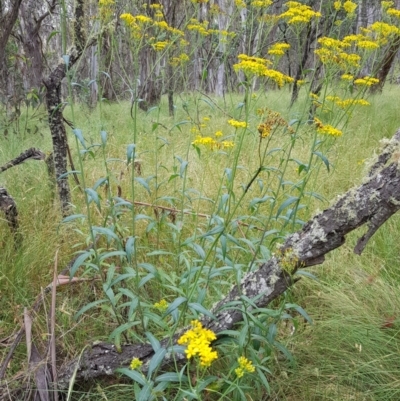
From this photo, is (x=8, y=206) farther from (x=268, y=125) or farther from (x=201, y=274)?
(x=268, y=125)

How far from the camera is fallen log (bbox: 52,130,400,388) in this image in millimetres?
1113

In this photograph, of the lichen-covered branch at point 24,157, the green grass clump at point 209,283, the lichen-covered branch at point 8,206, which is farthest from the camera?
the lichen-covered branch at point 24,157

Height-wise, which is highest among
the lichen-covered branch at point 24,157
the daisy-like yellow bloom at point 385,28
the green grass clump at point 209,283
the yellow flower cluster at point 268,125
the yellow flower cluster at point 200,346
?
the daisy-like yellow bloom at point 385,28

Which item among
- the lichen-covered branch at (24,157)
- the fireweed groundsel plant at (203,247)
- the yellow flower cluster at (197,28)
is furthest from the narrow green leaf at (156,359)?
the yellow flower cluster at (197,28)

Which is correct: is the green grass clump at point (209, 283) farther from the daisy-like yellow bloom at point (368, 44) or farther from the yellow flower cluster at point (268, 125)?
the daisy-like yellow bloom at point (368, 44)

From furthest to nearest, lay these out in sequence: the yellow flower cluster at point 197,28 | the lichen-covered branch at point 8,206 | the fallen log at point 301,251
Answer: the yellow flower cluster at point 197,28
the lichen-covered branch at point 8,206
the fallen log at point 301,251

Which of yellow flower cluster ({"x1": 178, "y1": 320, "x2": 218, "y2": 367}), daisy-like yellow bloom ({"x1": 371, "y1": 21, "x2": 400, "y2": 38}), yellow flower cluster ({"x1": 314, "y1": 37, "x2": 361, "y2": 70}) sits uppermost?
daisy-like yellow bloom ({"x1": 371, "y1": 21, "x2": 400, "y2": 38})

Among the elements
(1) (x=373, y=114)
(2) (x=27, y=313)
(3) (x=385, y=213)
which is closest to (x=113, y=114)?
(1) (x=373, y=114)

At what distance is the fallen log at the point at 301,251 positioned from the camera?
111 centimetres

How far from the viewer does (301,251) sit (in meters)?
1.24

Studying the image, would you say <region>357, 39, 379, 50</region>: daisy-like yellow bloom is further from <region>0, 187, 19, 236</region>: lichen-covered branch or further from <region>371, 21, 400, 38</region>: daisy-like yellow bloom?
<region>0, 187, 19, 236</region>: lichen-covered branch

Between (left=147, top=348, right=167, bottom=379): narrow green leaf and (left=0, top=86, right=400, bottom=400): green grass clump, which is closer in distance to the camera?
(left=147, top=348, right=167, bottom=379): narrow green leaf

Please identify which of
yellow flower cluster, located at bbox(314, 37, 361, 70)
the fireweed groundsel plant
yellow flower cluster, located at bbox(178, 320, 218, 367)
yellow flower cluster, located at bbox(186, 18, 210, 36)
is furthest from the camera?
yellow flower cluster, located at bbox(186, 18, 210, 36)

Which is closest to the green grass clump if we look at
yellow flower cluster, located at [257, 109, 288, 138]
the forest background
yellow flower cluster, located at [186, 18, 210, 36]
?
the forest background
